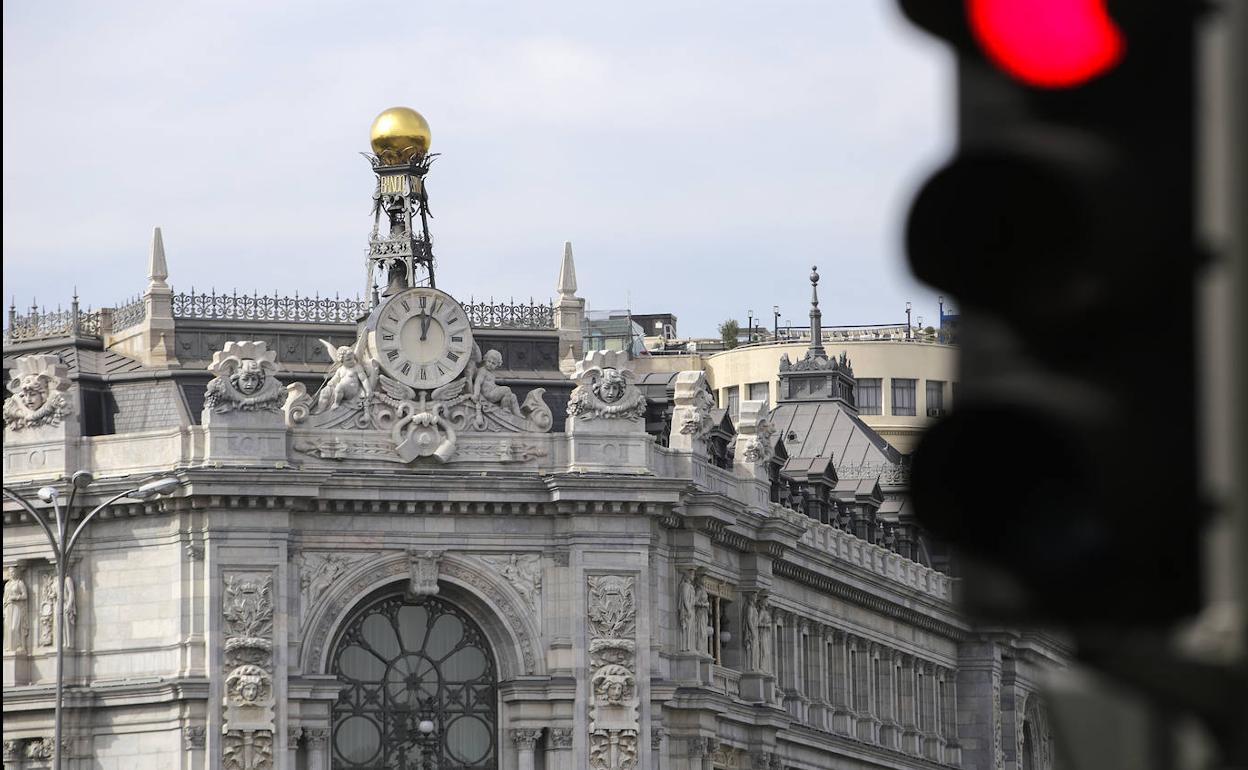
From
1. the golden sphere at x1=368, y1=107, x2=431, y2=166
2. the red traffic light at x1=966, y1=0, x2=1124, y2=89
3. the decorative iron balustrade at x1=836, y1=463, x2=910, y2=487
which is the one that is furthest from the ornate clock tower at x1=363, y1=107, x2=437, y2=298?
the red traffic light at x1=966, y1=0, x2=1124, y2=89

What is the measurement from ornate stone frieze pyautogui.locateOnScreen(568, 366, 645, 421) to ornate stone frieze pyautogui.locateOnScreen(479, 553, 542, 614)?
11.6 feet

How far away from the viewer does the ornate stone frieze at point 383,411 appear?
225 feet

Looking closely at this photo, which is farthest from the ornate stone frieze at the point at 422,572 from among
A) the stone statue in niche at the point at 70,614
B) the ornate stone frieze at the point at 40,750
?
the ornate stone frieze at the point at 40,750

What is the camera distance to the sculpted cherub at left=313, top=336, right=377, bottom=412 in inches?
2709

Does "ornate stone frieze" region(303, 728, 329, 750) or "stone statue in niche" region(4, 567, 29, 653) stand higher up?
"stone statue in niche" region(4, 567, 29, 653)

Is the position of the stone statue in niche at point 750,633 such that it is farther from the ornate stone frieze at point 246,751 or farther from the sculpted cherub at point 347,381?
the ornate stone frieze at point 246,751

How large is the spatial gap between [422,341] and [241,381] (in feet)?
13.4

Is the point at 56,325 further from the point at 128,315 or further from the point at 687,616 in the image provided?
the point at 687,616

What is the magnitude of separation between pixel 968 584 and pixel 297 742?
62.6 meters

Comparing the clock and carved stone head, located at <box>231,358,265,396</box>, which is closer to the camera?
carved stone head, located at <box>231,358,265,396</box>

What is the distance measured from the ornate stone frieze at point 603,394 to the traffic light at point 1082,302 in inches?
2578

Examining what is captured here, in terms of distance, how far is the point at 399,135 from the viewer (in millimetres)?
75875

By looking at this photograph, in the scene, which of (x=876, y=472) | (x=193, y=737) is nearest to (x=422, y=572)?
(x=193, y=737)

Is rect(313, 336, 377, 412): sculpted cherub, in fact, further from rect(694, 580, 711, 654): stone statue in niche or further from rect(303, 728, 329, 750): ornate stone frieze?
rect(694, 580, 711, 654): stone statue in niche
